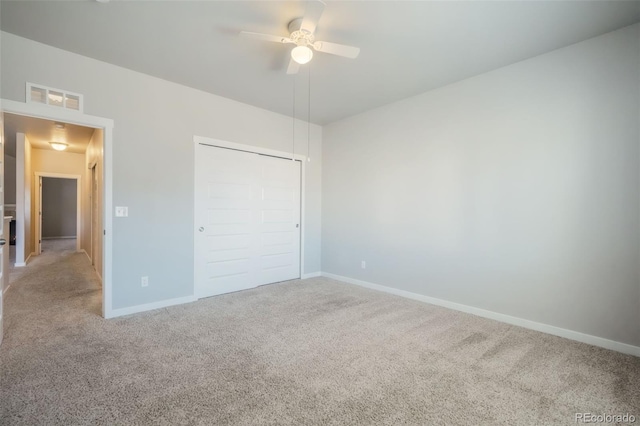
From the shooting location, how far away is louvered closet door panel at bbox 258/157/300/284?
14.9ft

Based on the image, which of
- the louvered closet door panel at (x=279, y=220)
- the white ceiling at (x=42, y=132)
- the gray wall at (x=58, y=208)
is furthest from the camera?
the gray wall at (x=58, y=208)

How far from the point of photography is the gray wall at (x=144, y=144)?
2.78 m

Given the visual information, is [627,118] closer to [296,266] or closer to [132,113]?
[296,266]

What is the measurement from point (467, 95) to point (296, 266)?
355cm

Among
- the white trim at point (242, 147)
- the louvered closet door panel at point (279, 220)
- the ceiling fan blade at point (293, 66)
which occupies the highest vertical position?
the ceiling fan blade at point (293, 66)

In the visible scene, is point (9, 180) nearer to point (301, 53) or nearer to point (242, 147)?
point (242, 147)

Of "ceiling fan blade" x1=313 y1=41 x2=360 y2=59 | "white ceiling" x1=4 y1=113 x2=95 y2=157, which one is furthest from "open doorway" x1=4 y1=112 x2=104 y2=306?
"ceiling fan blade" x1=313 y1=41 x2=360 y2=59

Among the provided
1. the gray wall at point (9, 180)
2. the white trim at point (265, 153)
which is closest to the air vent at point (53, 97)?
the white trim at point (265, 153)

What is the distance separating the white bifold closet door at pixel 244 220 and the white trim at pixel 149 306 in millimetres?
181

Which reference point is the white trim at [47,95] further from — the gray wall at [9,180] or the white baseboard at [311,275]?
the gray wall at [9,180]

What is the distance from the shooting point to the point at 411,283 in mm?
3934

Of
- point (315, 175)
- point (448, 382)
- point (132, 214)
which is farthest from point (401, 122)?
point (132, 214)

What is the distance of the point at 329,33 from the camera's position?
2545 mm

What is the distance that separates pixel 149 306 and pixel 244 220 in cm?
160
